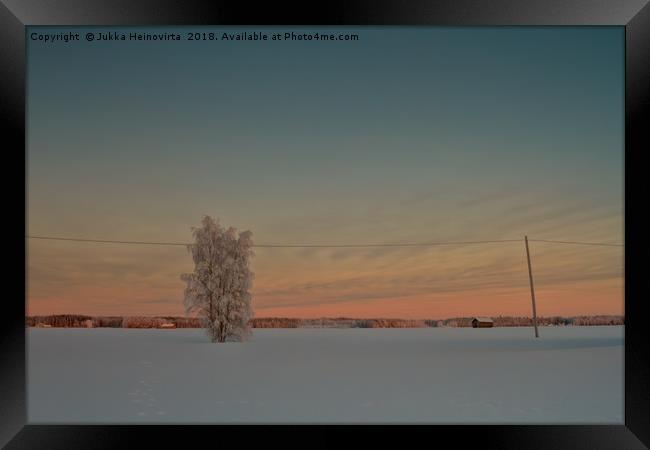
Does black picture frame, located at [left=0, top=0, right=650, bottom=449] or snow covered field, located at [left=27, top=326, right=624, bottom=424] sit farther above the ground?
black picture frame, located at [left=0, top=0, right=650, bottom=449]

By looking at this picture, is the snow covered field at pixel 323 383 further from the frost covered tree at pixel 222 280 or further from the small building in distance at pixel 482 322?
the small building in distance at pixel 482 322

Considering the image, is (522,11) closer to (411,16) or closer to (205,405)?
(411,16)

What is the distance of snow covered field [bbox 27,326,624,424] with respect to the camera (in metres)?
3.88

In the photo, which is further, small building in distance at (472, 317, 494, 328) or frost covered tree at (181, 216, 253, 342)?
small building in distance at (472, 317, 494, 328)

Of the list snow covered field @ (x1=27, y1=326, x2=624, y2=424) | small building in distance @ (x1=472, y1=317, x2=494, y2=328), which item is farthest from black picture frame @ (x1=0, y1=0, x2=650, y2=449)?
small building in distance @ (x1=472, y1=317, x2=494, y2=328)

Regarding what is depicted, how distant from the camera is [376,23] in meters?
2.58

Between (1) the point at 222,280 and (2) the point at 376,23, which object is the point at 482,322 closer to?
(1) the point at 222,280

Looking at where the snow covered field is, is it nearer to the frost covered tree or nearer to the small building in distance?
the frost covered tree

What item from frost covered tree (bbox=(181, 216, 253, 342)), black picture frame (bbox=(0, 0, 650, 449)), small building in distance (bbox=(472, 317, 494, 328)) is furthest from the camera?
small building in distance (bbox=(472, 317, 494, 328))

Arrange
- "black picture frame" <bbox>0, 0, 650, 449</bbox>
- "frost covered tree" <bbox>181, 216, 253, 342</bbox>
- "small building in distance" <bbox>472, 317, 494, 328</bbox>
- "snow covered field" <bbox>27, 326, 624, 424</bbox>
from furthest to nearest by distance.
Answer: "small building in distance" <bbox>472, 317, 494, 328</bbox>, "frost covered tree" <bbox>181, 216, 253, 342</bbox>, "snow covered field" <bbox>27, 326, 624, 424</bbox>, "black picture frame" <bbox>0, 0, 650, 449</bbox>

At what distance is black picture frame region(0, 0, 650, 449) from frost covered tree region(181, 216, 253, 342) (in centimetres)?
653

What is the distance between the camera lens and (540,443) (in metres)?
2.56

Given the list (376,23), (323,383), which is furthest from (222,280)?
(376,23)

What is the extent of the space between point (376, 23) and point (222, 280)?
7.08 m
